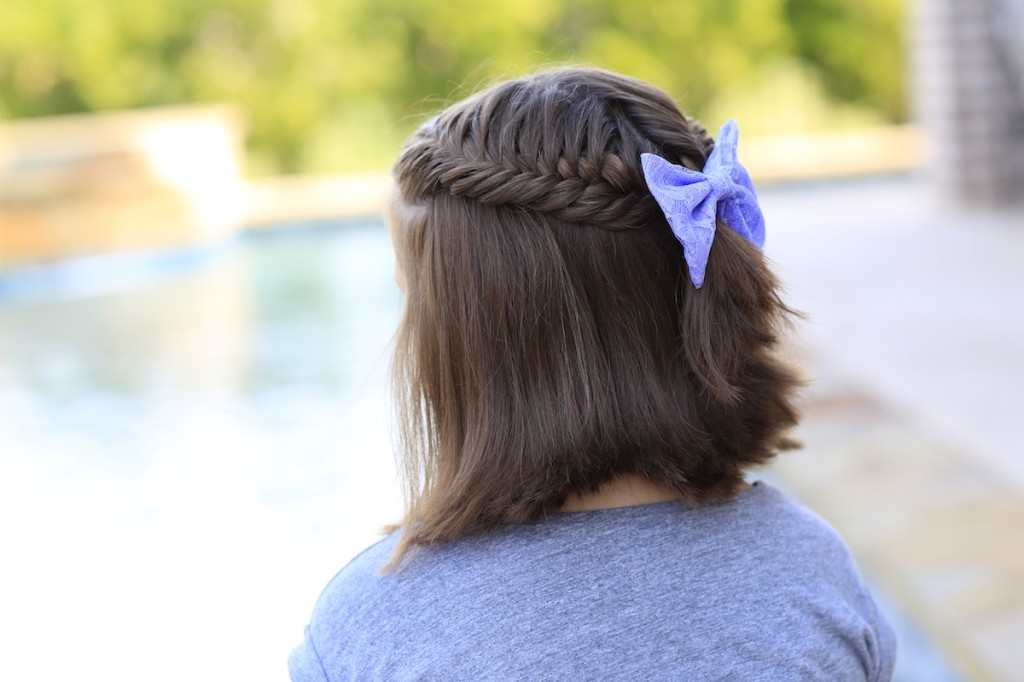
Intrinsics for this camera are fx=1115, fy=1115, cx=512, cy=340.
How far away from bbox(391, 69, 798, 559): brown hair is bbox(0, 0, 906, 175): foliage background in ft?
42.1

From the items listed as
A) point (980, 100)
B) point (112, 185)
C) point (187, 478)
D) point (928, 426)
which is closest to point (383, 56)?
point (112, 185)

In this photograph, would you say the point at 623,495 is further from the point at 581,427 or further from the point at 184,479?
the point at 184,479

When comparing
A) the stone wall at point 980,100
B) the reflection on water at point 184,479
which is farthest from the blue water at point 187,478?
the stone wall at point 980,100

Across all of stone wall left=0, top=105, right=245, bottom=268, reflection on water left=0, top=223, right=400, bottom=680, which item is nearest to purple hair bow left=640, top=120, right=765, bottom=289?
reflection on water left=0, top=223, right=400, bottom=680

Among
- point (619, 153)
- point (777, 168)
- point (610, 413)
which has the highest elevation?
point (619, 153)

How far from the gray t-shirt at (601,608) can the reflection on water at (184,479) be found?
0.58m

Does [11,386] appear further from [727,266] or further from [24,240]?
[727,266]

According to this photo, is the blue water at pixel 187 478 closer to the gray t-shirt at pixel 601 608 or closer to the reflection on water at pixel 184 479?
the reflection on water at pixel 184 479

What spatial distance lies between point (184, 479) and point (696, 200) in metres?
3.82

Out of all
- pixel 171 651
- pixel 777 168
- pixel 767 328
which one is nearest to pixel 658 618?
pixel 767 328

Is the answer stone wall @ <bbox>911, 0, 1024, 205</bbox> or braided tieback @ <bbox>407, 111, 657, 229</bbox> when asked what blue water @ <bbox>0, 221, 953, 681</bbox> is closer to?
braided tieback @ <bbox>407, 111, 657, 229</bbox>

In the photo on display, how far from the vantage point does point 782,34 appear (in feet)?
49.2

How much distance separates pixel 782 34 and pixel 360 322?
10.1 m

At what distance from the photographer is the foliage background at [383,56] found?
1399cm
